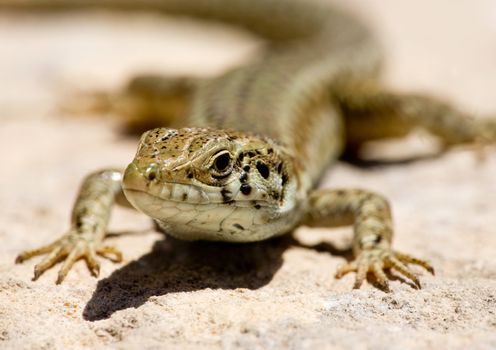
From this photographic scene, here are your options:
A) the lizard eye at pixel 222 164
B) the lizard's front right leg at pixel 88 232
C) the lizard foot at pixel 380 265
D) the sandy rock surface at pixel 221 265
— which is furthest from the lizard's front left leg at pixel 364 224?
the lizard's front right leg at pixel 88 232

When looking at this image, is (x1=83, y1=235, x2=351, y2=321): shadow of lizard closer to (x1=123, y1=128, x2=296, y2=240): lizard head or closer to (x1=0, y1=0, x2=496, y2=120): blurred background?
(x1=123, y1=128, x2=296, y2=240): lizard head

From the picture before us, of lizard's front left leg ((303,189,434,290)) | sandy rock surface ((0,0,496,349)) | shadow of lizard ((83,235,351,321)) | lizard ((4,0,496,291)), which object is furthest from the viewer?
lizard's front left leg ((303,189,434,290))

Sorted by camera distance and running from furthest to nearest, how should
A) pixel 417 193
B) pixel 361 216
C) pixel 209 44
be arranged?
pixel 209 44, pixel 417 193, pixel 361 216

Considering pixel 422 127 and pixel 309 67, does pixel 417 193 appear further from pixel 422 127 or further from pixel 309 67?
pixel 309 67


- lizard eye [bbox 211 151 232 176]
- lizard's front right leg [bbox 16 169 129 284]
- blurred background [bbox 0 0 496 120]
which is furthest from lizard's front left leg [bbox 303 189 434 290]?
blurred background [bbox 0 0 496 120]

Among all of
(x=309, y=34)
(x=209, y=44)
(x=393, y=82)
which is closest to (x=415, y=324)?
(x=393, y=82)

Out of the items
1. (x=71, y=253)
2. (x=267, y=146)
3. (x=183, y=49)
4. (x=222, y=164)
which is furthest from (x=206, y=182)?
(x=183, y=49)

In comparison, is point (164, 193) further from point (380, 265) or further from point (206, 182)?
point (380, 265)
